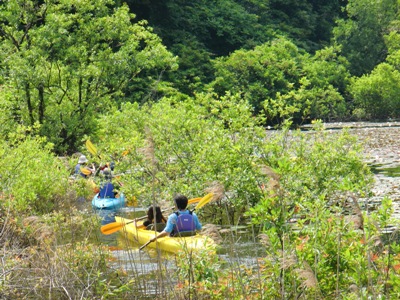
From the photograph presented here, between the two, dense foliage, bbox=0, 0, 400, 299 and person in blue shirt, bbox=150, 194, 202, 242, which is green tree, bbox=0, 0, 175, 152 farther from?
person in blue shirt, bbox=150, 194, 202, 242

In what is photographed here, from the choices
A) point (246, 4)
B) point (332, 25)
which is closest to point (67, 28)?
point (246, 4)

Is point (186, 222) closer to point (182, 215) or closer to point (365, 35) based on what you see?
Answer: point (182, 215)

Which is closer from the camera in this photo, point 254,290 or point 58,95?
point 254,290

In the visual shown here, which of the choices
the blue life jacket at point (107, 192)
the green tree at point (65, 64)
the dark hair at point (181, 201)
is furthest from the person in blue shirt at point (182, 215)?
the green tree at point (65, 64)

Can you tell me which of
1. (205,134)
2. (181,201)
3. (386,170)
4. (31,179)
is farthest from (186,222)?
(386,170)

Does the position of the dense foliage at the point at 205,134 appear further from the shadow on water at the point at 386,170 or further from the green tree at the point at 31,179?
the shadow on water at the point at 386,170

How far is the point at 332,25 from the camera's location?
57.2 m

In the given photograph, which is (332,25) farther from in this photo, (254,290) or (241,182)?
(254,290)

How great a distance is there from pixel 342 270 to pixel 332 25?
52.8 meters

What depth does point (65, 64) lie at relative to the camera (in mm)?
23453

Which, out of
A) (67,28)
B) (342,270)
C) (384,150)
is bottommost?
(384,150)

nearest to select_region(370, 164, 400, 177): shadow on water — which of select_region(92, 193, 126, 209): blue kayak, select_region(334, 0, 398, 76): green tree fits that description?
→ select_region(92, 193, 126, 209): blue kayak

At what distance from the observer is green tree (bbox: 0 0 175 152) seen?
72.7 feet

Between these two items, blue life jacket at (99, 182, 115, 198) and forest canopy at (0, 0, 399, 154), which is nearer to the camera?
blue life jacket at (99, 182, 115, 198)
